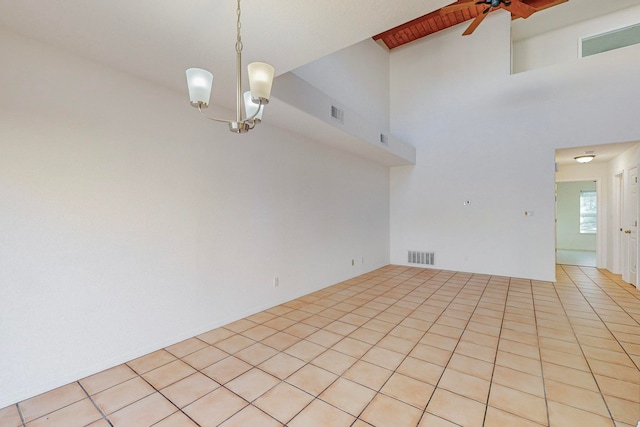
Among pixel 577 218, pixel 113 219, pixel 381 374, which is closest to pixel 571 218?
pixel 577 218

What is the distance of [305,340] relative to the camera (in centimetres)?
291

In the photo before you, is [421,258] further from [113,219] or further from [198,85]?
[198,85]

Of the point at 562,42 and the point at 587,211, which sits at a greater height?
the point at 562,42

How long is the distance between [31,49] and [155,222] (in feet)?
5.03

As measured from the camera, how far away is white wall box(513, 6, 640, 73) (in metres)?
5.22

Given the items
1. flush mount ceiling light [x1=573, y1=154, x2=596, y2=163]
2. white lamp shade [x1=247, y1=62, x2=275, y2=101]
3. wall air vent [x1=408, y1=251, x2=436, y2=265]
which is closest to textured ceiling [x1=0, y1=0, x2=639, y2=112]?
white lamp shade [x1=247, y1=62, x2=275, y2=101]

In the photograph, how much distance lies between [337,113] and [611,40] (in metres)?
5.66

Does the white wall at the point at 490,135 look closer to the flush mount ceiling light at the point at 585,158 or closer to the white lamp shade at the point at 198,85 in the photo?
the flush mount ceiling light at the point at 585,158

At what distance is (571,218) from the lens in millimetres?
9758

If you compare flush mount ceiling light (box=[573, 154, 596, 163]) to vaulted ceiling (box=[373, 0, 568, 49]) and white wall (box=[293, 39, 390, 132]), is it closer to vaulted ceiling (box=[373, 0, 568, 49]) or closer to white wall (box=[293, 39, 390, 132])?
vaulted ceiling (box=[373, 0, 568, 49])

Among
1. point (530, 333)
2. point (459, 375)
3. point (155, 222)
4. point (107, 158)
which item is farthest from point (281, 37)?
point (530, 333)

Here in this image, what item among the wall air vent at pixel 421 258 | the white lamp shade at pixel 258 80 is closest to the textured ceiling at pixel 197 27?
the white lamp shade at pixel 258 80

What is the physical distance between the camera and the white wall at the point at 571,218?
9.52 m

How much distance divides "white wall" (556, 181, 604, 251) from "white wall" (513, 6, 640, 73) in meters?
5.80
